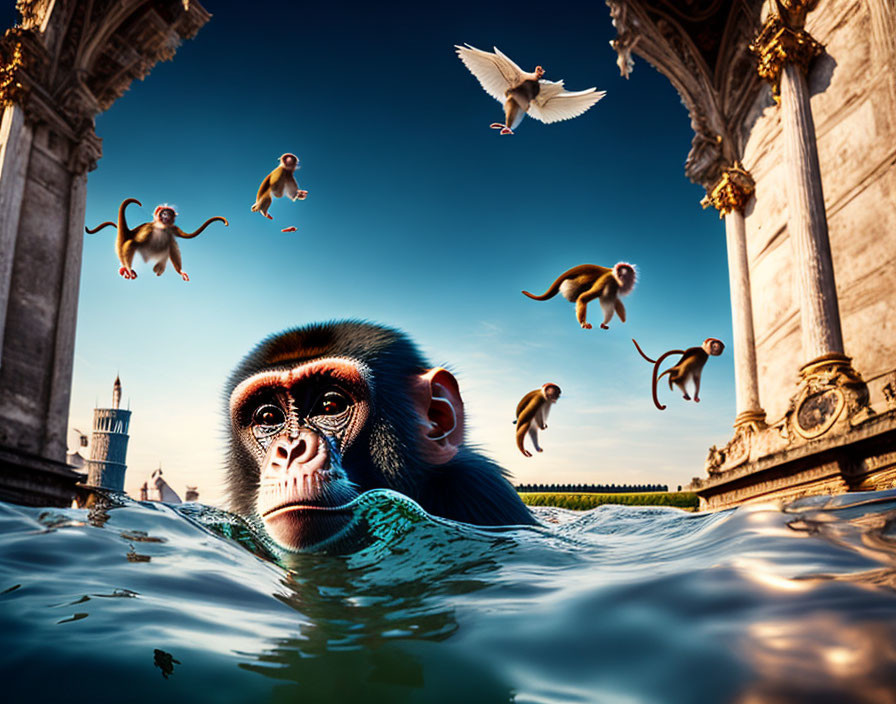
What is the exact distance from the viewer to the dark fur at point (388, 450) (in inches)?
149

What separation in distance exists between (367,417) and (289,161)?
17.2 feet

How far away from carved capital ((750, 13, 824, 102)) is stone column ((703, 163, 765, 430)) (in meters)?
2.65

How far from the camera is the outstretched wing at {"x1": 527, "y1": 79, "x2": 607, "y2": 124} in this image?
8.69 meters

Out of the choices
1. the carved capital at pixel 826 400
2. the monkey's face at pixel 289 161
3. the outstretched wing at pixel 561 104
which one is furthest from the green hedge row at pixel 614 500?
the monkey's face at pixel 289 161

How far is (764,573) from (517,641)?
46 centimetres

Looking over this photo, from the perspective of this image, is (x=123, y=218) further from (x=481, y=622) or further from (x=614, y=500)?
(x=614, y=500)

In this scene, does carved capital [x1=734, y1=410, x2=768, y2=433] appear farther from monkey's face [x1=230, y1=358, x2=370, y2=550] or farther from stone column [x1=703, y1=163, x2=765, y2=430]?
monkey's face [x1=230, y1=358, x2=370, y2=550]

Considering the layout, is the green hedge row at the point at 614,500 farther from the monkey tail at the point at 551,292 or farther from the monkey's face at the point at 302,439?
the monkey's face at the point at 302,439

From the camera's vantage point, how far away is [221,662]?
111cm

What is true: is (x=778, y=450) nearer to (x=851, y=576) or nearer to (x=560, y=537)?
(x=560, y=537)

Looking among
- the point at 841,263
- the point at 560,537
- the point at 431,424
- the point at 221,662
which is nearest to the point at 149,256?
the point at 431,424

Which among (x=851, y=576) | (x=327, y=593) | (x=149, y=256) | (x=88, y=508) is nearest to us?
(x=851, y=576)

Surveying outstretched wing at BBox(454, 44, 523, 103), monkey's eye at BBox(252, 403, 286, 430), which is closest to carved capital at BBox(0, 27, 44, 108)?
outstretched wing at BBox(454, 44, 523, 103)

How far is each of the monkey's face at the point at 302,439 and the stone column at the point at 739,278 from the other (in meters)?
10.1
